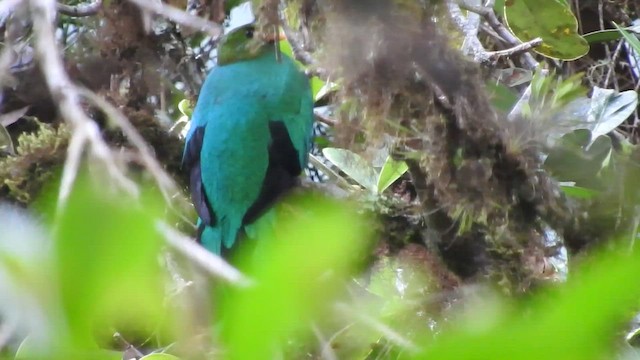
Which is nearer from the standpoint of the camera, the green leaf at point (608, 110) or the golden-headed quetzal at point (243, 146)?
the green leaf at point (608, 110)

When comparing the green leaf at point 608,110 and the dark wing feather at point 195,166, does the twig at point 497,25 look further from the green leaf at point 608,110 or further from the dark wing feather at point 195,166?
the dark wing feather at point 195,166

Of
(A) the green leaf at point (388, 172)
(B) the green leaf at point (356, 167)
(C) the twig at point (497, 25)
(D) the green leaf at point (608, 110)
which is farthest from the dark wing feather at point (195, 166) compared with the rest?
(D) the green leaf at point (608, 110)

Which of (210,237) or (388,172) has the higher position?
(388,172)

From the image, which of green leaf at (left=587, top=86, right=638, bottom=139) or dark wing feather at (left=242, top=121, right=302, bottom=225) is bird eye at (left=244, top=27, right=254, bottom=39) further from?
green leaf at (left=587, top=86, right=638, bottom=139)

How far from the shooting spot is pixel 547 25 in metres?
2.03

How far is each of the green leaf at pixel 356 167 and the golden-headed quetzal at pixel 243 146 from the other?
371 millimetres

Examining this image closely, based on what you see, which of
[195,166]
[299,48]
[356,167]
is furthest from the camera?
[195,166]

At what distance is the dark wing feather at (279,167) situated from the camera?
92.4 inches

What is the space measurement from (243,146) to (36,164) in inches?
23.5

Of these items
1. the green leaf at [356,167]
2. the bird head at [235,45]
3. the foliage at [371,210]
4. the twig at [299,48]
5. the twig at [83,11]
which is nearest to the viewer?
the foliage at [371,210]

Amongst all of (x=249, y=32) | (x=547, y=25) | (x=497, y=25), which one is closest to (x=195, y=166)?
(x=249, y=32)

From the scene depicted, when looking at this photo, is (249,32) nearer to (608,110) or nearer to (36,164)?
(36,164)

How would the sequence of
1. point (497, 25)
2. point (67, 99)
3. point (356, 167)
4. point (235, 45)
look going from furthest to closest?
point (235, 45) → point (497, 25) → point (356, 167) → point (67, 99)

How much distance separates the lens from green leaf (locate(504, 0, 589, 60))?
6.56ft
